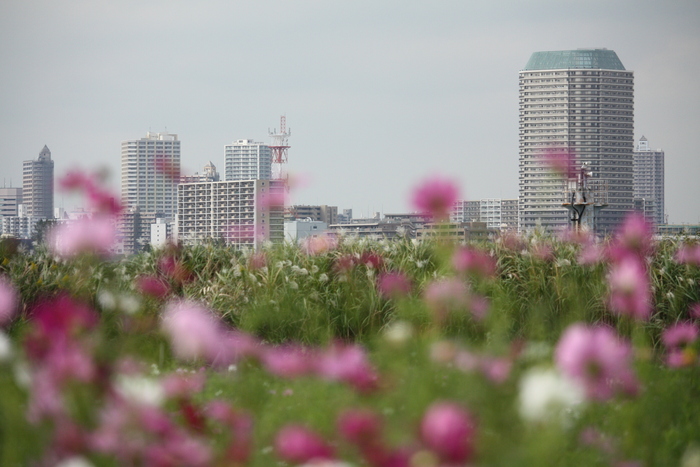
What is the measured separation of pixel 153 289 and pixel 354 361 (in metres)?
2.67

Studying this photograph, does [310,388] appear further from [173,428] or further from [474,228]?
[474,228]

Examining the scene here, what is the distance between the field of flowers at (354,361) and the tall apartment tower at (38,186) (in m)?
78.5

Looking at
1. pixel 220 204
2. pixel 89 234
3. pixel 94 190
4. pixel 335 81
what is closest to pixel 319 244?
pixel 94 190

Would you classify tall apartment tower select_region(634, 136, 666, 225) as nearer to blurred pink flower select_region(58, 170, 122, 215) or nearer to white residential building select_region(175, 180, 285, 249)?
white residential building select_region(175, 180, 285, 249)

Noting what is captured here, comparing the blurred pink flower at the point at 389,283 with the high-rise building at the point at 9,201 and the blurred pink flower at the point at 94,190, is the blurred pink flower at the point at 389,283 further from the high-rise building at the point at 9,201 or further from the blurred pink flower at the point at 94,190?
the high-rise building at the point at 9,201

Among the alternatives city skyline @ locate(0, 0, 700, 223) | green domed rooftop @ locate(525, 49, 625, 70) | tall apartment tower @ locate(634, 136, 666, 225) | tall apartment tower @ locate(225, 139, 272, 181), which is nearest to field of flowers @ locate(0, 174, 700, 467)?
city skyline @ locate(0, 0, 700, 223)

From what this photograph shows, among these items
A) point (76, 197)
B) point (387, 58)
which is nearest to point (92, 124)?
point (387, 58)

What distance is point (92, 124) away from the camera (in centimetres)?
4950

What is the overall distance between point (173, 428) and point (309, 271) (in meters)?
3.62

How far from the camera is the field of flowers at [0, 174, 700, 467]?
1292mm

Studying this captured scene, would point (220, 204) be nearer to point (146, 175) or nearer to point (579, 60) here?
point (146, 175)

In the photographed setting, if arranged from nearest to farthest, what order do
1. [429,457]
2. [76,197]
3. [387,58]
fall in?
[429,457] → [76,197] → [387,58]

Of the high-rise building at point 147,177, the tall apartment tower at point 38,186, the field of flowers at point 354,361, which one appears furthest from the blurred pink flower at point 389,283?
the high-rise building at point 147,177

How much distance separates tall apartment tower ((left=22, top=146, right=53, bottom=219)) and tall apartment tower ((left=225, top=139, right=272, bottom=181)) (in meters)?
34.8
